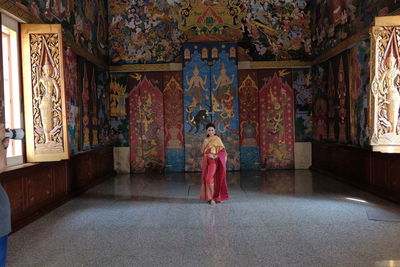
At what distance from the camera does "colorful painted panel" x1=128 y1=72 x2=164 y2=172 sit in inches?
475

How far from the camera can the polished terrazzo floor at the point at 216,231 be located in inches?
162

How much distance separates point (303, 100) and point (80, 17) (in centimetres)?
756

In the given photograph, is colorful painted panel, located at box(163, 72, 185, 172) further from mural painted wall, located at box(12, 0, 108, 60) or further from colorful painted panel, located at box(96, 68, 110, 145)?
mural painted wall, located at box(12, 0, 108, 60)

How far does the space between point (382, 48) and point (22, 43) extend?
20.3ft

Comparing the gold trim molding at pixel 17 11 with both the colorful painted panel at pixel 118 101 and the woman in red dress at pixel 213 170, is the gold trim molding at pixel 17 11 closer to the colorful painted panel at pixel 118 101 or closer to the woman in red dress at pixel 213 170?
the woman in red dress at pixel 213 170

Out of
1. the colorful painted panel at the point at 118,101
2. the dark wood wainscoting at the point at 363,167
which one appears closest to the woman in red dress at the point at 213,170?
the dark wood wainscoting at the point at 363,167

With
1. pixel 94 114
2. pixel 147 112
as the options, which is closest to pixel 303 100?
pixel 147 112

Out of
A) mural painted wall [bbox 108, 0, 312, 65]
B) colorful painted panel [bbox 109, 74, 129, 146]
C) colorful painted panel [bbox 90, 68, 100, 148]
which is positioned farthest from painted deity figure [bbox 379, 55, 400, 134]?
colorful painted panel [bbox 109, 74, 129, 146]

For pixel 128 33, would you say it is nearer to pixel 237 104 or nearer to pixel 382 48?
pixel 237 104

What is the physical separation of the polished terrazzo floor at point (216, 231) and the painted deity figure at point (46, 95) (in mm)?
1704

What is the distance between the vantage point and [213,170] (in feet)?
23.9

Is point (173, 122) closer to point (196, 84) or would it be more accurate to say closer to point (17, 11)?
point (196, 84)

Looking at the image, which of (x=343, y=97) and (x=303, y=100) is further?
(x=303, y=100)

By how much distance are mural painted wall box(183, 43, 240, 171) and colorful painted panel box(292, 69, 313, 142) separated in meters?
2.13
